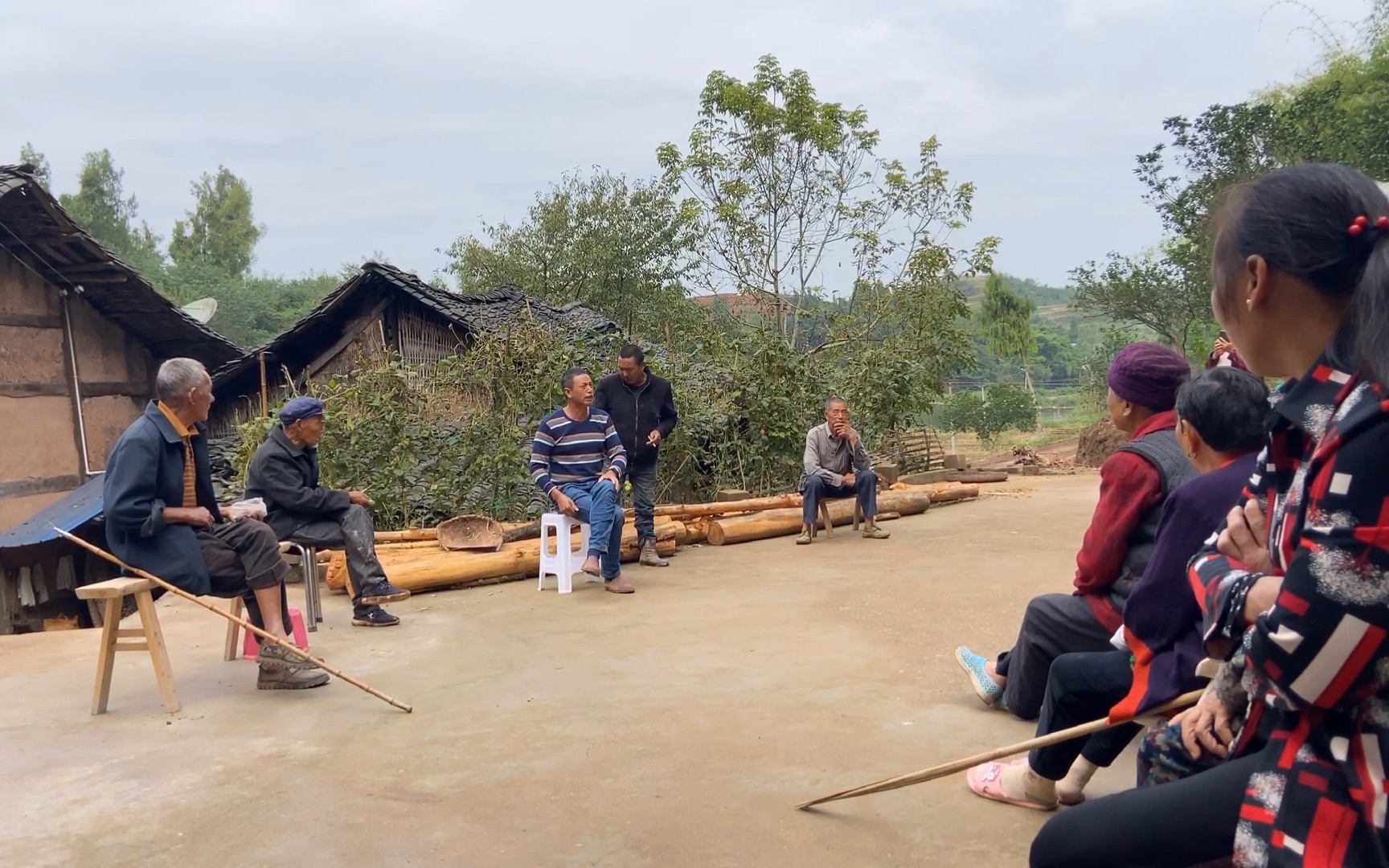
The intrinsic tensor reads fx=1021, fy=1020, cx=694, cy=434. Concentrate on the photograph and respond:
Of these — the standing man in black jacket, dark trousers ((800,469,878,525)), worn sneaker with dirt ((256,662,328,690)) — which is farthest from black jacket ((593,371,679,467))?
worn sneaker with dirt ((256,662,328,690))

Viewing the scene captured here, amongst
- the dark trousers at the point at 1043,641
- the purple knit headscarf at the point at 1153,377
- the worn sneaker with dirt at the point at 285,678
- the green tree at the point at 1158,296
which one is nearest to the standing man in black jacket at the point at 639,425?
the worn sneaker with dirt at the point at 285,678

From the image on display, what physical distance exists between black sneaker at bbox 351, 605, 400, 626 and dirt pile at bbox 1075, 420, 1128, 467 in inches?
579

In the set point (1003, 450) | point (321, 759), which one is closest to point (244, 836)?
point (321, 759)

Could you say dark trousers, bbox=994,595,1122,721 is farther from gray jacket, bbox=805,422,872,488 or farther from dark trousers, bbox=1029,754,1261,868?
gray jacket, bbox=805,422,872,488

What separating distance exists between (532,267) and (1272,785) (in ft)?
72.7

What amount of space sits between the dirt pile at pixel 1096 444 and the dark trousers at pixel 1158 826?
17324 mm

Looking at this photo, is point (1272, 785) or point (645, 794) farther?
point (645, 794)

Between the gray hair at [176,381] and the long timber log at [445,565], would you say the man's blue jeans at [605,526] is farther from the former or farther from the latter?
the gray hair at [176,381]

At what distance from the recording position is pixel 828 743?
3715mm

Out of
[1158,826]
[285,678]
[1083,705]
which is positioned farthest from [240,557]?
[1158,826]

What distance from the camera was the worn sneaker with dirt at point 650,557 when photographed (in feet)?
25.5

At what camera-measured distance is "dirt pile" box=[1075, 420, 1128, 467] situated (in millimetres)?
18234

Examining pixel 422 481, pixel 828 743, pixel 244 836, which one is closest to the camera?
pixel 244 836

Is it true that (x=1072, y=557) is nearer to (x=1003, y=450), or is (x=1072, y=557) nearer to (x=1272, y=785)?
(x=1272, y=785)
